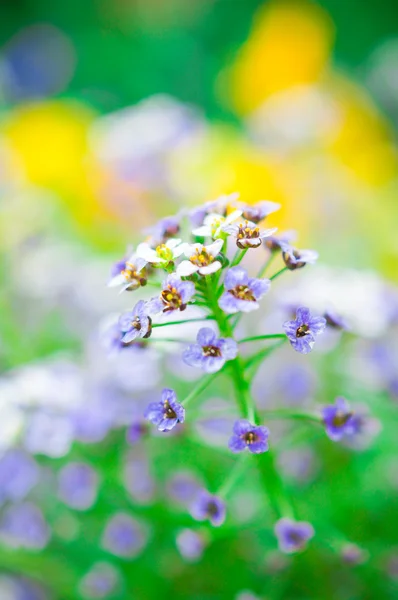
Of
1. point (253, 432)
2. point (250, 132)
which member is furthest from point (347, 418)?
point (250, 132)

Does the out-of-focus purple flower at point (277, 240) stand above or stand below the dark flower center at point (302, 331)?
above

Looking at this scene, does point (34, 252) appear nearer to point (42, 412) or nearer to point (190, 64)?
point (42, 412)

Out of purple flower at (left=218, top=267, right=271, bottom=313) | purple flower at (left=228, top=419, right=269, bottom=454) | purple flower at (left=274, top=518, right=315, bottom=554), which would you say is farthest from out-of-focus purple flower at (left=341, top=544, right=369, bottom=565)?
purple flower at (left=218, top=267, right=271, bottom=313)

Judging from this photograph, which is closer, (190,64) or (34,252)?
(34,252)

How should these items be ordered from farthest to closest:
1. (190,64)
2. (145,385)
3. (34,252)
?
(190,64), (34,252), (145,385)

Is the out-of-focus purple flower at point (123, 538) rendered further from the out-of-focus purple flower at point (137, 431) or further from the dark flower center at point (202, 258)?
the dark flower center at point (202, 258)

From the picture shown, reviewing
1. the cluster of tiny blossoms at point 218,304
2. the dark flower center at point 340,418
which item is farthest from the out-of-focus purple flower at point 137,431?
the dark flower center at point 340,418

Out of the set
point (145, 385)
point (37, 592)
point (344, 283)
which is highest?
point (344, 283)
